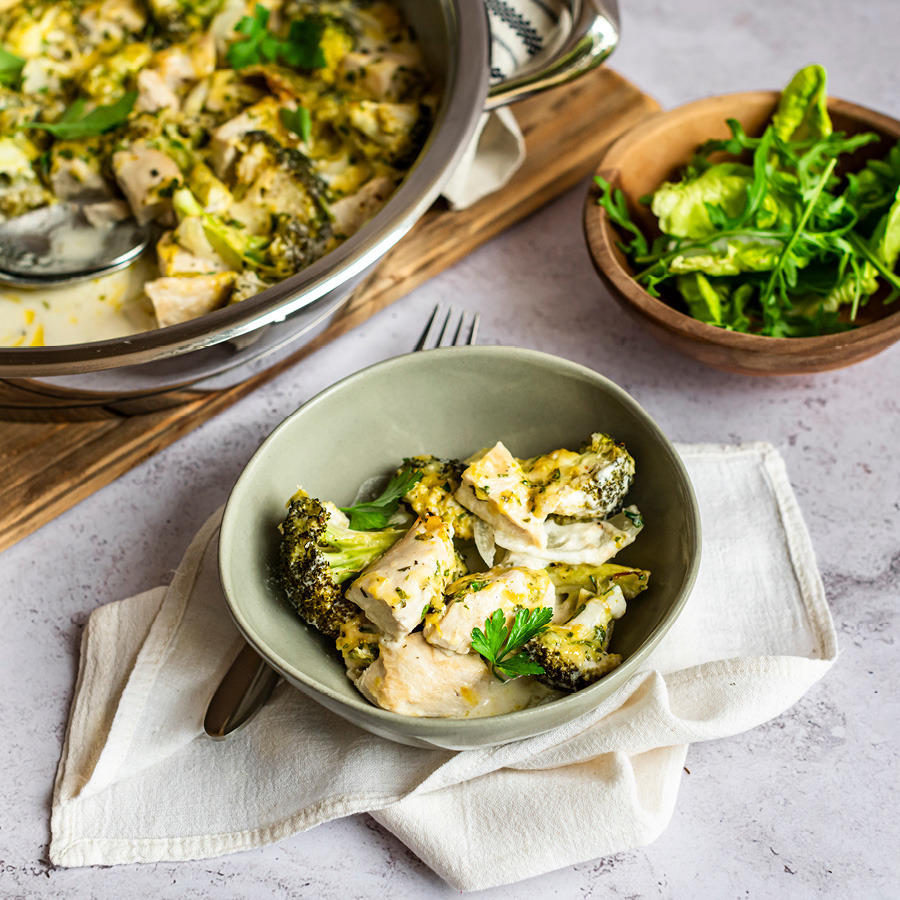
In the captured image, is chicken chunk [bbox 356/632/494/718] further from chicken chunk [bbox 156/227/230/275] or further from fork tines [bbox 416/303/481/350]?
chicken chunk [bbox 156/227/230/275]

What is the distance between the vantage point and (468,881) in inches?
54.8

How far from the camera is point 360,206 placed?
206 cm

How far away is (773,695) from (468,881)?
1.87ft

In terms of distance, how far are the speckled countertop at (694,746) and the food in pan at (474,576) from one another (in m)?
0.33

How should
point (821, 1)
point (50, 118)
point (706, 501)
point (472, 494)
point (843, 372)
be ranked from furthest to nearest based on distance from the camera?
point (821, 1), point (50, 118), point (843, 372), point (706, 501), point (472, 494)

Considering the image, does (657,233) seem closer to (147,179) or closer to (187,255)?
(187,255)

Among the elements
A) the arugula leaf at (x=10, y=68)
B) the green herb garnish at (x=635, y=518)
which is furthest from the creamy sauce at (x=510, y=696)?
the arugula leaf at (x=10, y=68)

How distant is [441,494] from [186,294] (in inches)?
27.9

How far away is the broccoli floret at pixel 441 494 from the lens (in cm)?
154

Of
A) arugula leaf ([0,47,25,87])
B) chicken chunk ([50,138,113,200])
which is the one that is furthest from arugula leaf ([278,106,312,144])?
arugula leaf ([0,47,25,87])

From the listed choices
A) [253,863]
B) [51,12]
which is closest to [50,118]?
[51,12]

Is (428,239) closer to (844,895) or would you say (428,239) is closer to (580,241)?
(580,241)

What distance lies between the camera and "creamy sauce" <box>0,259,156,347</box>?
6.43 feet

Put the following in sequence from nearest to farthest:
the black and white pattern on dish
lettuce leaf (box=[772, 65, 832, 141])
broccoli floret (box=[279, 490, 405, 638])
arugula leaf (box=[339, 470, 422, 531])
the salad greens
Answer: broccoli floret (box=[279, 490, 405, 638]), arugula leaf (box=[339, 470, 422, 531]), the salad greens, lettuce leaf (box=[772, 65, 832, 141]), the black and white pattern on dish
